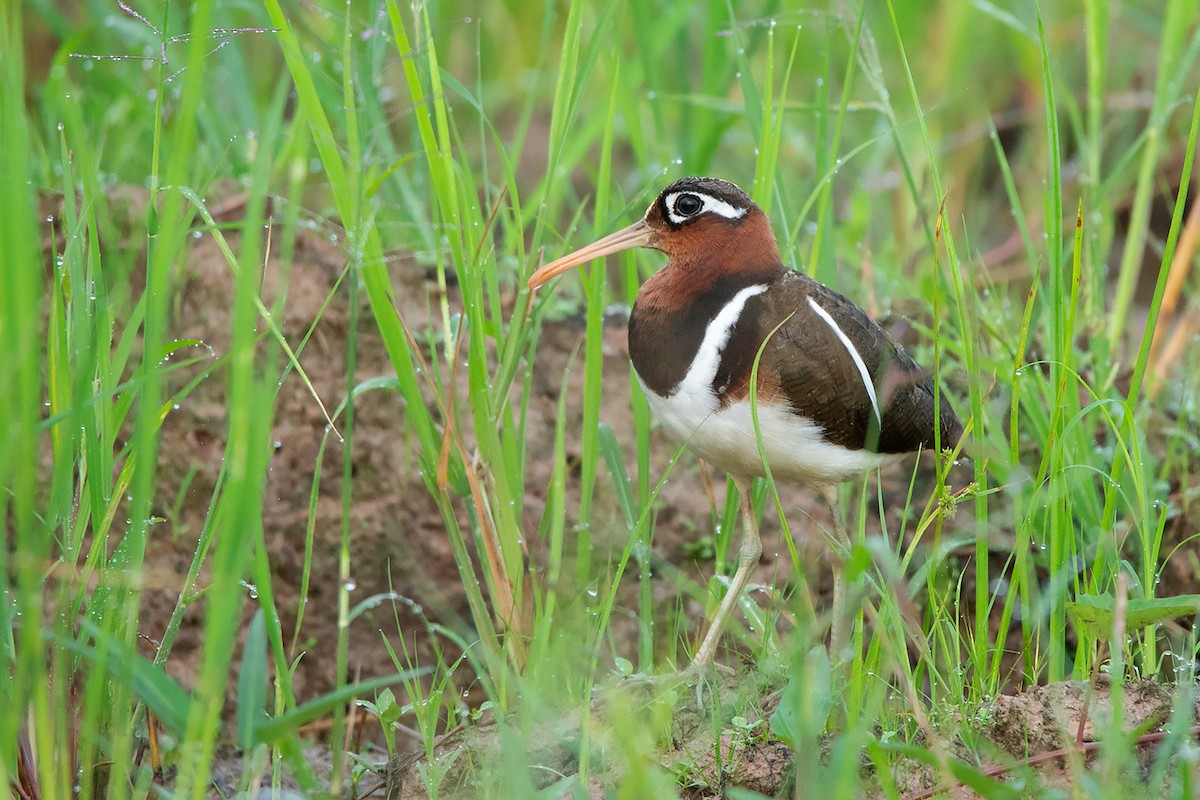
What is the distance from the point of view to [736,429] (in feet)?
8.42

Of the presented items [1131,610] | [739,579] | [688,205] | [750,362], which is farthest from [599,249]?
[1131,610]

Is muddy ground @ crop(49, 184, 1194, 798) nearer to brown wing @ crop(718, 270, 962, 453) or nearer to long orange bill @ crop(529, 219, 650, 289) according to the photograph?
brown wing @ crop(718, 270, 962, 453)

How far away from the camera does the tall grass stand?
181 cm

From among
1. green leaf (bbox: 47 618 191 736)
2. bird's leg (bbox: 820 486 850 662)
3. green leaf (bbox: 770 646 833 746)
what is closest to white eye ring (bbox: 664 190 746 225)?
bird's leg (bbox: 820 486 850 662)

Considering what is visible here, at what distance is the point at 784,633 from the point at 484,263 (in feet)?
4.42

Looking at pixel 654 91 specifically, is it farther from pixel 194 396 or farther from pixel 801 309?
pixel 194 396

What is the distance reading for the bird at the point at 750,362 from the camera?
2.61 metres

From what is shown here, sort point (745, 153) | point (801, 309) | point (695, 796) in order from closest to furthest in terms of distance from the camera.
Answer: point (695, 796) → point (801, 309) → point (745, 153)

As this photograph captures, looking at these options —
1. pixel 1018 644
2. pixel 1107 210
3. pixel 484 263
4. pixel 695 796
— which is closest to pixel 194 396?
pixel 484 263

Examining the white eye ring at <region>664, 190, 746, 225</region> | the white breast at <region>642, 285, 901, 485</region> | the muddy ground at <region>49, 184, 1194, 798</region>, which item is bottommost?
the muddy ground at <region>49, 184, 1194, 798</region>

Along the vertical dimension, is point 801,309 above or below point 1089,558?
above

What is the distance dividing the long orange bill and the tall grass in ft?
0.16

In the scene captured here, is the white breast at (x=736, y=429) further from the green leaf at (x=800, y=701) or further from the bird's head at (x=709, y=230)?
the green leaf at (x=800, y=701)

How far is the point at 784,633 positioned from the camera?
3.30 m
